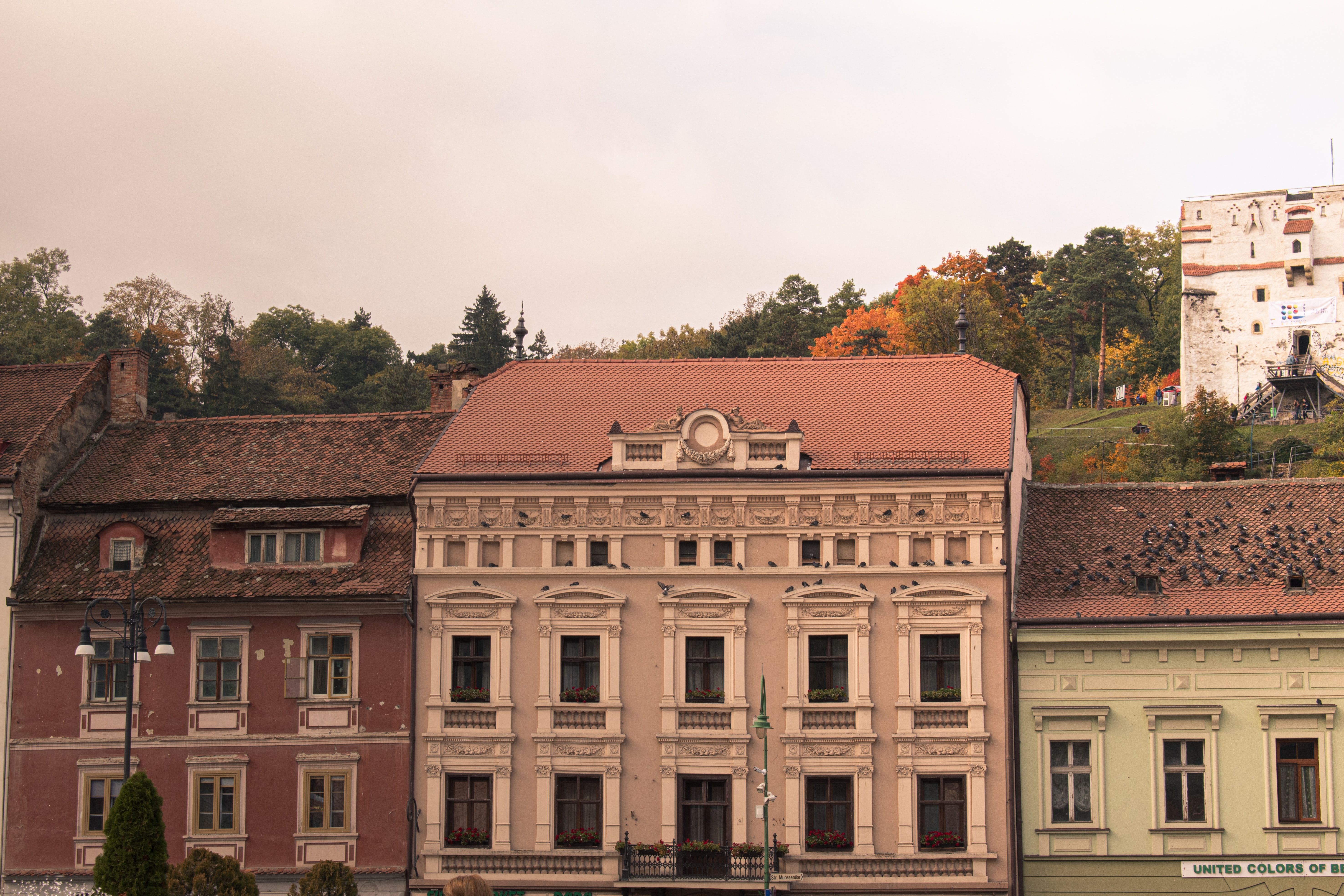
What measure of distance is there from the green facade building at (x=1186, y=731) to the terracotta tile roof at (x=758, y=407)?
4.58 meters

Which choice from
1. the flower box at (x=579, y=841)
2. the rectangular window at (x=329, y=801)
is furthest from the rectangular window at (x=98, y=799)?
the flower box at (x=579, y=841)

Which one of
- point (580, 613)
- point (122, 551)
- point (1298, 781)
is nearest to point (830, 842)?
point (580, 613)

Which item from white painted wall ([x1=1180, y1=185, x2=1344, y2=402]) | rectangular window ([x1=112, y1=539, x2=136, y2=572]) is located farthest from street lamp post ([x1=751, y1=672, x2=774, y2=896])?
white painted wall ([x1=1180, y1=185, x2=1344, y2=402])

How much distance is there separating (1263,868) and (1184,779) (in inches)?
93.2

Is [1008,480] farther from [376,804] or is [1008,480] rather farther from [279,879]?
[279,879]

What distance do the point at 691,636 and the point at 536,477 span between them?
199 inches

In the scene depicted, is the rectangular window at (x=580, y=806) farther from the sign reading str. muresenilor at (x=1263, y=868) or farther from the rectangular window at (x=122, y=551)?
the sign reading str. muresenilor at (x=1263, y=868)

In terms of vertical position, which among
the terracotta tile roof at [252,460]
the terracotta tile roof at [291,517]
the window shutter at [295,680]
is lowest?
the window shutter at [295,680]

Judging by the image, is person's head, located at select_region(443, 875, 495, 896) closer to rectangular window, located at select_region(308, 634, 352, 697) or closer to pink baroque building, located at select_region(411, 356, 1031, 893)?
pink baroque building, located at select_region(411, 356, 1031, 893)

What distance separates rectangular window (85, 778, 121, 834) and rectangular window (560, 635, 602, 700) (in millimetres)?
10522

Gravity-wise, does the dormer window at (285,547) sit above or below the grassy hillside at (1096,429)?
below

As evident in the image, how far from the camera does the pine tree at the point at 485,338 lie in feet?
328

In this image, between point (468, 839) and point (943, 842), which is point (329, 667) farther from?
point (943, 842)

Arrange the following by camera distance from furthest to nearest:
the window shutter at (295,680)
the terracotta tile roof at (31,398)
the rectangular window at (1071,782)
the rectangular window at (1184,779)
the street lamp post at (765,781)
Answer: the terracotta tile roof at (31,398)
the window shutter at (295,680)
the rectangular window at (1071,782)
the rectangular window at (1184,779)
the street lamp post at (765,781)
